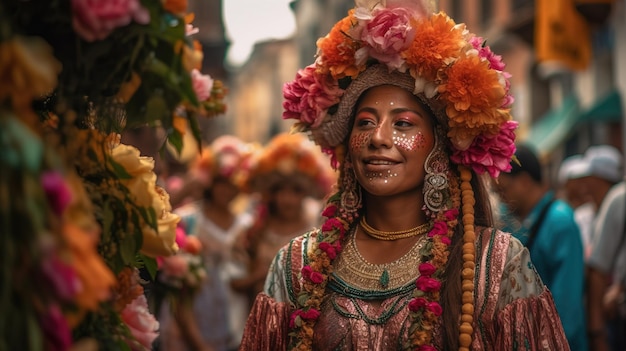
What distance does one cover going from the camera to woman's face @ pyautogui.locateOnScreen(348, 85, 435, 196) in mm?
4883

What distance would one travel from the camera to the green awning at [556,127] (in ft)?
72.7

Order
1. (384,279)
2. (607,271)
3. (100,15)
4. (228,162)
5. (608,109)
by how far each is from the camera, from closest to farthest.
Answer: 1. (100,15)
2. (384,279)
3. (607,271)
4. (228,162)
5. (608,109)

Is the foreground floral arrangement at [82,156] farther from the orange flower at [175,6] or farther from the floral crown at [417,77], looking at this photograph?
the floral crown at [417,77]

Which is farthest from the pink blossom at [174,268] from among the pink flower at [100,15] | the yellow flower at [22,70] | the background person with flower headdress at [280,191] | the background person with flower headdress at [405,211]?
the yellow flower at [22,70]

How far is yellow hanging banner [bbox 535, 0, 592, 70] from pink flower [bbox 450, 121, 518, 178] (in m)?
13.0

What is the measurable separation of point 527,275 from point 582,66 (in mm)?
14372

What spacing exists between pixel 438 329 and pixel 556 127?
1881 centimetres

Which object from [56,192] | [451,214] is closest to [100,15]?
[56,192]

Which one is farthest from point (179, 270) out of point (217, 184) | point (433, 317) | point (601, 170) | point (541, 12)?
point (541, 12)

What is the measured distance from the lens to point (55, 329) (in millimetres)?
2684

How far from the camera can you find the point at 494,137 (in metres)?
4.88

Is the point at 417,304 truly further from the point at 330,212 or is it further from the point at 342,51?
the point at 342,51

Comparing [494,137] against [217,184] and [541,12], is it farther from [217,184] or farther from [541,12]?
[541,12]

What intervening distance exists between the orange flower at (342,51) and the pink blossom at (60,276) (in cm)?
256
